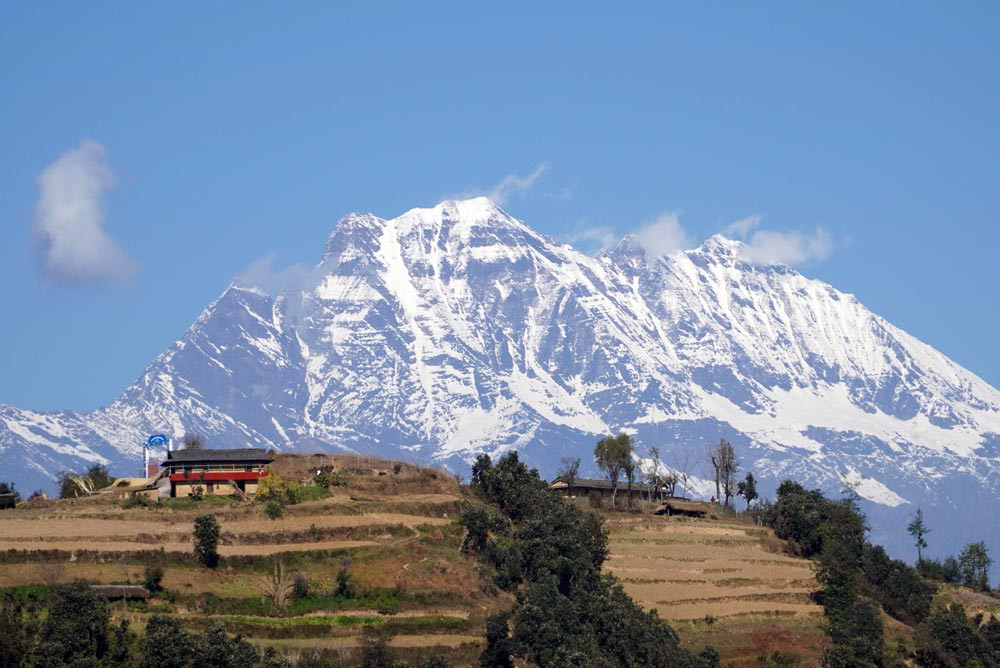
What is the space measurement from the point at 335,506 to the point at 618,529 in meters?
37.6

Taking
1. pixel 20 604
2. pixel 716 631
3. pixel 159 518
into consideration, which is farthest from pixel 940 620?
pixel 20 604

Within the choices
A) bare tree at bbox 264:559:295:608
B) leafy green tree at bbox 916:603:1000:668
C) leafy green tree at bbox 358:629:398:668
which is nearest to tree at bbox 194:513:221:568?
bare tree at bbox 264:559:295:608

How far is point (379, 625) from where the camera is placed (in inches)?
4286

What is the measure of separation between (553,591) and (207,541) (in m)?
22.4

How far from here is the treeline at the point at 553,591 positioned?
10806 cm

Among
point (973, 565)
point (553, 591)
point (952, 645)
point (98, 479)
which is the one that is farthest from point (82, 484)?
point (973, 565)

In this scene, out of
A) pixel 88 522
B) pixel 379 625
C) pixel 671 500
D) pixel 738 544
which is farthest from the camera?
pixel 671 500

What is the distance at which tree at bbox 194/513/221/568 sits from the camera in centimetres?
11412

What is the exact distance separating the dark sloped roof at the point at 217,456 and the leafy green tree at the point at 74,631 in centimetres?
3941

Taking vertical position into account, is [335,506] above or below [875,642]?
above

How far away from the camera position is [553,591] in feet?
381

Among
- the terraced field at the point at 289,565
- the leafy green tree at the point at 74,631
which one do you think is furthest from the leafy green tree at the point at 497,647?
the leafy green tree at the point at 74,631

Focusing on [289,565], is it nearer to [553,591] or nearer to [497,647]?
[553,591]

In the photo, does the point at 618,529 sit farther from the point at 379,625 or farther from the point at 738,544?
the point at 379,625
